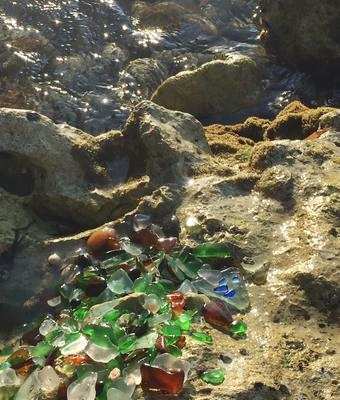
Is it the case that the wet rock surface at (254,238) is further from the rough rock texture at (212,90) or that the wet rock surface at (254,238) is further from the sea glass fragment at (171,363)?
the rough rock texture at (212,90)

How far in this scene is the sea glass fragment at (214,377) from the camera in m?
2.34

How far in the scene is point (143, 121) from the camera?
152 inches

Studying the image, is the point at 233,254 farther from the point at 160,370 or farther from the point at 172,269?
the point at 160,370

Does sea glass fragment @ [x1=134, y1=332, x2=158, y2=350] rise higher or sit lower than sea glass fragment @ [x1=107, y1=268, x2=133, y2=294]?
higher

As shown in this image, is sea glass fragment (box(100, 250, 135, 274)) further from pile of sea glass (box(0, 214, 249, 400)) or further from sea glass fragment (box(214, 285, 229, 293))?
sea glass fragment (box(214, 285, 229, 293))

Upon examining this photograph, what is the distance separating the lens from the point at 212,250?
3143mm

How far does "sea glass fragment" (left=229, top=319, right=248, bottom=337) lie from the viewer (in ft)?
8.77

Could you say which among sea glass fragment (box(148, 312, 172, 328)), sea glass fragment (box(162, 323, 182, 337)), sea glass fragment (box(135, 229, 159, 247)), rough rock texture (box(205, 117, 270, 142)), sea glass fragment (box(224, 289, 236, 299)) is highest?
sea glass fragment (box(162, 323, 182, 337))

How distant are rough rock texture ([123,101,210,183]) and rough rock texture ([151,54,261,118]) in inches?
103

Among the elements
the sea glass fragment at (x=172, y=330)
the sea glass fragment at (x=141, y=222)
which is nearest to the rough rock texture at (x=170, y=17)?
the sea glass fragment at (x=141, y=222)

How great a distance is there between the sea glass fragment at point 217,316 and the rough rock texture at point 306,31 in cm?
493

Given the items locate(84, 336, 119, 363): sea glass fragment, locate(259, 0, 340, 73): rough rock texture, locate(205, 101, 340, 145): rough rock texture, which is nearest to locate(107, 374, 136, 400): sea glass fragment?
locate(84, 336, 119, 363): sea glass fragment

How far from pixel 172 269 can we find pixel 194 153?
3.45 feet

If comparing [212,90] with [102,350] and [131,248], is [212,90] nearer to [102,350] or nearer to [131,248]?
[131,248]
